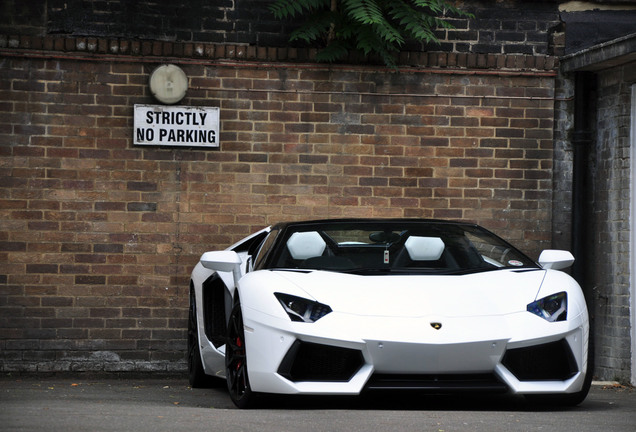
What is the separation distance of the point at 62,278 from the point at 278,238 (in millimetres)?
3849

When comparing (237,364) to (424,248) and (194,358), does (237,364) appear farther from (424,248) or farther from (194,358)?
→ (194,358)

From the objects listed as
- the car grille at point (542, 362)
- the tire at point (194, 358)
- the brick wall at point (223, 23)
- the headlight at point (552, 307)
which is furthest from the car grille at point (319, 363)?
the brick wall at point (223, 23)

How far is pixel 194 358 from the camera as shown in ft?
28.0

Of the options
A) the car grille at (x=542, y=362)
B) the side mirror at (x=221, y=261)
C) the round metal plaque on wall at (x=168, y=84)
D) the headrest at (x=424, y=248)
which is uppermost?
the round metal plaque on wall at (x=168, y=84)

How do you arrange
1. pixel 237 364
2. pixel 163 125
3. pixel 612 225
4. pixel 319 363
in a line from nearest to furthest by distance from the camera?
pixel 319 363, pixel 237 364, pixel 612 225, pixel 163 125

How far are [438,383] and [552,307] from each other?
0.84 m

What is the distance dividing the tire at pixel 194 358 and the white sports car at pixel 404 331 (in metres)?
1.67

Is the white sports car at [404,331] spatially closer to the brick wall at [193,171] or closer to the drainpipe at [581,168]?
the brick wall at [193,171]

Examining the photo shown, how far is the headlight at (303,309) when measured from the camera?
599cm

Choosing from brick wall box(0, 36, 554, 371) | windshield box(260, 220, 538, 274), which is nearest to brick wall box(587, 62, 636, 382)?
brick wall box(0, 36, 554, 371)

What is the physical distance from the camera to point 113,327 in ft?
34.2

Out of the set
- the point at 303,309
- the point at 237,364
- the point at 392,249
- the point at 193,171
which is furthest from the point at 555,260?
the point at 193,171

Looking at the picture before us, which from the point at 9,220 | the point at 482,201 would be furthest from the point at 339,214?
the point at 9,220

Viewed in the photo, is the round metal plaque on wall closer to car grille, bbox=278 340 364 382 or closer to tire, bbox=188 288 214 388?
tire, bbox=188 288 214 388
